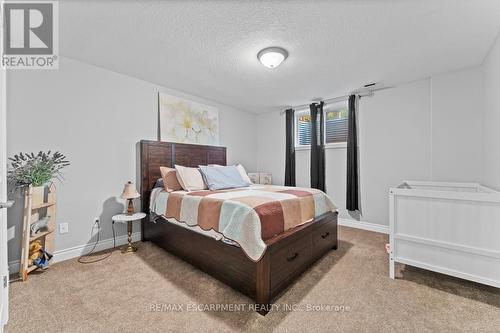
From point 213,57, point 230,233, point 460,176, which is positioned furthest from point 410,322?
point 213,57

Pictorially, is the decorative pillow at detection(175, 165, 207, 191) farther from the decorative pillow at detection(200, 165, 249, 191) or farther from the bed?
the bed

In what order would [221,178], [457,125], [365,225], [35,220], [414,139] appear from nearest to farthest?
[35,220] → [457,125] → [221,178] → [414,139] → [365,225]

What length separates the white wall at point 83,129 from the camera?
2.04 m

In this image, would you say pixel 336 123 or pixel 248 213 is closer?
pixel 248 213

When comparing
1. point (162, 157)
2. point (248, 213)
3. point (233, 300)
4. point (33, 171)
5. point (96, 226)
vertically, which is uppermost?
point (162, 157)

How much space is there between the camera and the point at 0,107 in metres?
1.19

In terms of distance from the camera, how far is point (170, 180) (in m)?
2.67

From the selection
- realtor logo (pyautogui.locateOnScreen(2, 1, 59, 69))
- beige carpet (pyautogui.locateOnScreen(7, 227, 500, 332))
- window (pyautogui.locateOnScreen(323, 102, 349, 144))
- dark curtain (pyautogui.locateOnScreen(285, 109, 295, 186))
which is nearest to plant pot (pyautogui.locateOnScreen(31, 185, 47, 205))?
beige carpet (pyautogui.locateOnScreen(7, 227, 500, 332))

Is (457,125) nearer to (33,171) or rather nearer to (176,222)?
(176,222)

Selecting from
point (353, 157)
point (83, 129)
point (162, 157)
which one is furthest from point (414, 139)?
point (83, 129)

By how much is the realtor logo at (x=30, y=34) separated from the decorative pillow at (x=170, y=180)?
1.62 m

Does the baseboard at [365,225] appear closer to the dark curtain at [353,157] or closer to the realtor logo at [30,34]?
the dark curtain at [353,157]

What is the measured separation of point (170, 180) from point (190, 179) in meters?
0.27

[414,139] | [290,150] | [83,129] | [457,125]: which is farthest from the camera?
[290,150]
